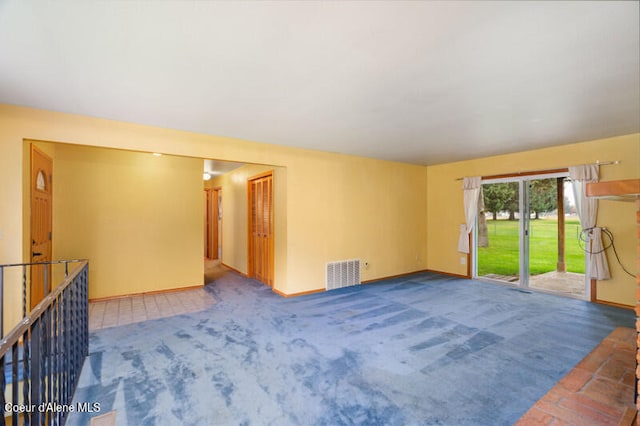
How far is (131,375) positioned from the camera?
7.49 feet

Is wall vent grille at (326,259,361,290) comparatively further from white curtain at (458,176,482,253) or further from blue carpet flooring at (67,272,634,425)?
white curtain at (458,176,482,253)

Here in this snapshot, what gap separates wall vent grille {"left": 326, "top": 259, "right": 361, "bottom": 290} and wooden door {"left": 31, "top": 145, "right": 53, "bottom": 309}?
372cm

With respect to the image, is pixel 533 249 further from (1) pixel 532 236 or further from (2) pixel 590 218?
(2) pixel 590 218

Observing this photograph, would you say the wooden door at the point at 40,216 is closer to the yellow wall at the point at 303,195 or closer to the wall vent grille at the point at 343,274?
the yellow wall at the point at 303,195

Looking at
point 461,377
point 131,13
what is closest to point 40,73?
point 131,13

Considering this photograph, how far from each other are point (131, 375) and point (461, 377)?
8.90ft

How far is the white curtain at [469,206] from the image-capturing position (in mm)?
5612

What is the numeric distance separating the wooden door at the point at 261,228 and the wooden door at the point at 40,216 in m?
2.92

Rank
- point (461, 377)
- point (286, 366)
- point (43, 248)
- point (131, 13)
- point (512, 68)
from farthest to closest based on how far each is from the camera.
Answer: point (43, 248)
point (286, 366)
point (461, 377)
point (512, 68)
point (131, 13)

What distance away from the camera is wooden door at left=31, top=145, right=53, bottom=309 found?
3146 millimetres

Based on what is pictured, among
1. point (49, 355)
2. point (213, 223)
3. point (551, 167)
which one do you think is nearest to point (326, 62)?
point (49, 355)

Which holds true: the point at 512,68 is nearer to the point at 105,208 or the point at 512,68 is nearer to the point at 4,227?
the point at 4,227

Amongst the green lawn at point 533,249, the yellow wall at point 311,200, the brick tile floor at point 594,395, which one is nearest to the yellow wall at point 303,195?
the yellow wall at point 311,200

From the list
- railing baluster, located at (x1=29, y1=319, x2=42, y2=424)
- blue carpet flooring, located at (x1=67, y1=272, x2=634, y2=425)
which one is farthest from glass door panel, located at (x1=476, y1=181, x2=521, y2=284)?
railing baluster, located at (x1=29, y1=319, x2=42, y2=424)
